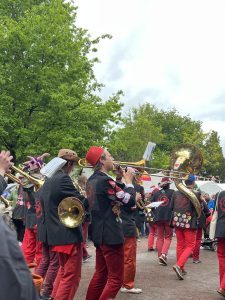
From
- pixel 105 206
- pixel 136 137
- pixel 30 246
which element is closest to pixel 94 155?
pixel 105 206

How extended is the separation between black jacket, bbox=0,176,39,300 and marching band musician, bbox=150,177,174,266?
8278mm

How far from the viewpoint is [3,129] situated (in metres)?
18.5

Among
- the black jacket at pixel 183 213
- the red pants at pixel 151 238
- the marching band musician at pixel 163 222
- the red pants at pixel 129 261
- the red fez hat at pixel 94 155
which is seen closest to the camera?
the red fez hat at pixel 94 155

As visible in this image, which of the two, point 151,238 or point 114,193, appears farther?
point 151,238

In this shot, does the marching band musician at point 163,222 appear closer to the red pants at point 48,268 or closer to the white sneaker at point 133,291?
the white sneaker at point 133,291

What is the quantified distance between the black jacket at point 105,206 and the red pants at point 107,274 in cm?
12

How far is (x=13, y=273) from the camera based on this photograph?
4.62 ft

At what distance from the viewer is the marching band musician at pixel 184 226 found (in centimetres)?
782

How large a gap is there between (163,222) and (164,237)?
350mm

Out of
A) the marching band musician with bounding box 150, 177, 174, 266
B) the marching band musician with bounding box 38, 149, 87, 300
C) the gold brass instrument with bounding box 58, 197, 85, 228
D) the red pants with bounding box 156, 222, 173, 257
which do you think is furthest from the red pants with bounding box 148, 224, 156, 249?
the gold brass instrument with bounding box 58, 197, 85, 228

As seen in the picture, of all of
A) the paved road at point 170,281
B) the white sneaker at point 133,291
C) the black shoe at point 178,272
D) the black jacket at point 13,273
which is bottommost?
the white sneaker at point 133,291

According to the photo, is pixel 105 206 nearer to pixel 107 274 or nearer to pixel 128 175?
pixel 107 274

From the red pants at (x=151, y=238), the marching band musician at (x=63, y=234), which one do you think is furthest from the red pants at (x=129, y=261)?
the red pants at (x=151, y=238)

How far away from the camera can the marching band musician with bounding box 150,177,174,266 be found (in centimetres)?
971
